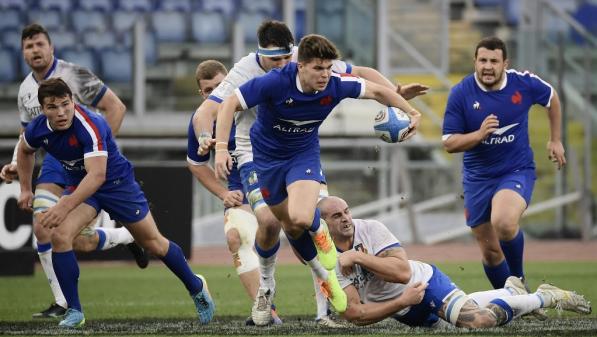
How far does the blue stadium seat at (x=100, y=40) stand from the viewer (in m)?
21.9

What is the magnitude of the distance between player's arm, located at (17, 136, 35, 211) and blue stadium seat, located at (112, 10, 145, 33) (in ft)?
43.7

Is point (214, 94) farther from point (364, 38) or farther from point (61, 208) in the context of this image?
point (364, 38)

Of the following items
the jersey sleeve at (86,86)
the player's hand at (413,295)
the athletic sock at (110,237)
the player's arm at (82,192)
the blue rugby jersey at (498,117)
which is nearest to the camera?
the player's hand at (413,295)

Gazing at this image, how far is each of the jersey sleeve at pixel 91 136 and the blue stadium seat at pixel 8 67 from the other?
12479mm

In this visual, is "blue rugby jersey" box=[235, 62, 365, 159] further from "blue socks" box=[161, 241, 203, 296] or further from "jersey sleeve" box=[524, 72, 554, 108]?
"jersey sleeve" box=[524, 72, 554, 108]

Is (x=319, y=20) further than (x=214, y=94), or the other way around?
(x=319, y=20)

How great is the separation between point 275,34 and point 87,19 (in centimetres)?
1456

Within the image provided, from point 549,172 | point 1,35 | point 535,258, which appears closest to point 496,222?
point 535,258

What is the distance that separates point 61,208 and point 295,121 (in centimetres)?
184

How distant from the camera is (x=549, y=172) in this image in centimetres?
2138

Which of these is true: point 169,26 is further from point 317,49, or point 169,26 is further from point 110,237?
point 317,49

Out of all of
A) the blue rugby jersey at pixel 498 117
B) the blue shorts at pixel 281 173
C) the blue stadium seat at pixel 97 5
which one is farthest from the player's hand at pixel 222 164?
the blue stadium seat at pixel 97 5

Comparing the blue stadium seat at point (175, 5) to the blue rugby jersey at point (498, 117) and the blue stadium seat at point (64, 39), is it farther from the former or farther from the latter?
the blue rugby jersey at point (498, 117)

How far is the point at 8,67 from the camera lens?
2159 centimetres
